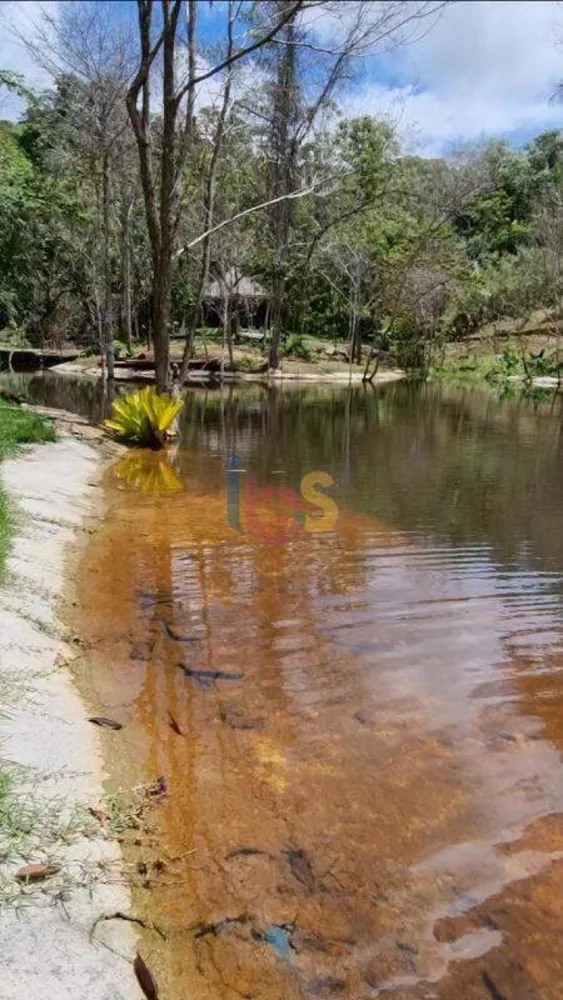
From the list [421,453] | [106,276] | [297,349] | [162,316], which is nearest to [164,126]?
[162,316]

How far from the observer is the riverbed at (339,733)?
2.69 meters

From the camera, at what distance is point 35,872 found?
266 cm

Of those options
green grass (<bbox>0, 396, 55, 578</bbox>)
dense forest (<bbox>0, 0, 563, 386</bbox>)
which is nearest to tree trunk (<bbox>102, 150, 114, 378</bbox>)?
dense forest (<bbox>0, 0, 563, 386</bbox>)

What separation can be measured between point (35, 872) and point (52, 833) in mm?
226

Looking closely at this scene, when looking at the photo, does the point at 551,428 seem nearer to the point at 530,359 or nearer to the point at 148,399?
the point at 148,399

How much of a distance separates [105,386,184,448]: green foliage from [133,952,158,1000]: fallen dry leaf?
11.5 m

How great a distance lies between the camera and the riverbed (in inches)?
106

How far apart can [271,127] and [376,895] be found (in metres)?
28.4

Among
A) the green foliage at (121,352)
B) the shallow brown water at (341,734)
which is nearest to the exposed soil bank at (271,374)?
the green foliage at (121,352)

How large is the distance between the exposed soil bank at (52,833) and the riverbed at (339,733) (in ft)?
0.56

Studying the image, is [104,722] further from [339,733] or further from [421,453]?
[421,453]

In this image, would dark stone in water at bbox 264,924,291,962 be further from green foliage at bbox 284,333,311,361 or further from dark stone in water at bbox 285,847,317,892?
green foliage at bbox 284,333,311,361

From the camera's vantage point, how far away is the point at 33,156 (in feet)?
127

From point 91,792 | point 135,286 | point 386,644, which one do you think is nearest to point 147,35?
point 386,644
